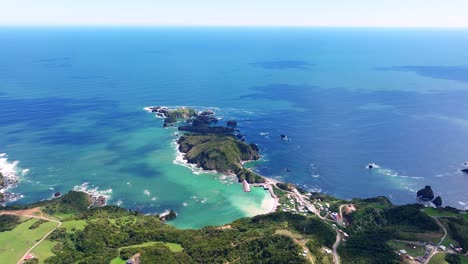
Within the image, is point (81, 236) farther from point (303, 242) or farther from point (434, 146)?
point (434, 146)

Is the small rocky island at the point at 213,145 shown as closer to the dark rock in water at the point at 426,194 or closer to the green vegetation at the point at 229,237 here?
the green vegetation at the point at 229,237

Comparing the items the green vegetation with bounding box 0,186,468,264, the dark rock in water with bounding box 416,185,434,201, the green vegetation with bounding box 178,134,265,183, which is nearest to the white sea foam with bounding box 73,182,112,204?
the green vegetation with bounding box 0,186,468,264

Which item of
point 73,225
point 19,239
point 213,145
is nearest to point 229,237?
point 73,225

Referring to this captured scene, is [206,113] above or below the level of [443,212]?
above

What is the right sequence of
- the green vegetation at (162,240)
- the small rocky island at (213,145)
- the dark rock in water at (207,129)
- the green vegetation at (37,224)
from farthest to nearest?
the dark rock in water at (207,129)
the small rocky island at (213,145)
the green vegetation at (37,224)
the green vegetation at (162,240)

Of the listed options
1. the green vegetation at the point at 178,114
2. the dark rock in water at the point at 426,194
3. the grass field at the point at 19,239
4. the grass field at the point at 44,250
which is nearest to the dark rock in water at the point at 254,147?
the green vegetation at the point at 178,114

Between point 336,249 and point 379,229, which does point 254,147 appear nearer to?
point 379,229
